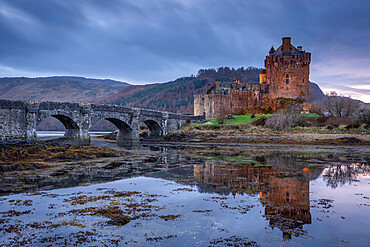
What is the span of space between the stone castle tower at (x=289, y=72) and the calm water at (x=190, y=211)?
6021cm

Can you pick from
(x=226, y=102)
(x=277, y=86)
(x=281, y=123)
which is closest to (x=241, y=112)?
(x=226, y=102)

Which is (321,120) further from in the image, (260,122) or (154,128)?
(154,128)

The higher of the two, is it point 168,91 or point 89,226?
point 168,91

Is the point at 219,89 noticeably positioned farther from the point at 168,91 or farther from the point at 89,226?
the point at 168,91

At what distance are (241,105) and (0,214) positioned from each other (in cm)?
6723

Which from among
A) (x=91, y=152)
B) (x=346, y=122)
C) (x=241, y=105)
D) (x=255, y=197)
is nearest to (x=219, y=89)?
(x=241, y=105)

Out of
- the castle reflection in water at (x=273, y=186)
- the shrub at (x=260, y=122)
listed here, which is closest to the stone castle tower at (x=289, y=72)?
the shrub at (x=260, y=122)

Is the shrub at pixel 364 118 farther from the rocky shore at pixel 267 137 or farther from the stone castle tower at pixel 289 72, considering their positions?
the stone castle tower at pixel 289 72

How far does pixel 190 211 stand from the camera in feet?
28.1

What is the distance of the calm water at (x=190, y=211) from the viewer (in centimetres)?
652

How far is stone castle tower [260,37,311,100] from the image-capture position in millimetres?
71375

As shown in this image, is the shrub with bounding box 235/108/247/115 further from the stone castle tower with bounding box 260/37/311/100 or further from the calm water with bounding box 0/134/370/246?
the calm water with bounding box 0/134/370/246

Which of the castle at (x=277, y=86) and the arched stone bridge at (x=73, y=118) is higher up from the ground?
the castle at (x=277, y=86)

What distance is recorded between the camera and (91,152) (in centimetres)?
2169
